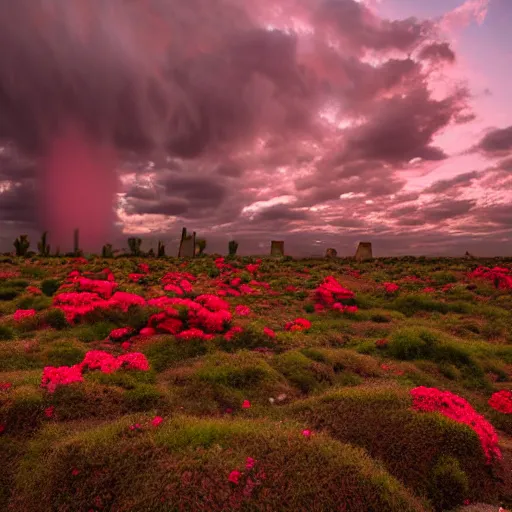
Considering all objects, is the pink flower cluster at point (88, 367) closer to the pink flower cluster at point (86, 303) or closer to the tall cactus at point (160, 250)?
the pink flower cluster at point (86, 303)

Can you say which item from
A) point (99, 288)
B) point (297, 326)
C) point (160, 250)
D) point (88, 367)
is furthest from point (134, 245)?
point (88, 367)

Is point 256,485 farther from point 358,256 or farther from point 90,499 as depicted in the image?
point 358,256

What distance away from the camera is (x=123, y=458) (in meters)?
5.47

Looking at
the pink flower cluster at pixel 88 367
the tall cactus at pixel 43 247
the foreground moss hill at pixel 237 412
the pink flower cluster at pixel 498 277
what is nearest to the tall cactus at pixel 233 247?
the tall cactus at pixel 43 247

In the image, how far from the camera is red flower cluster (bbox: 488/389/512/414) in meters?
9.47

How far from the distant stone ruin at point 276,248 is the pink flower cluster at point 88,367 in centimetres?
4074

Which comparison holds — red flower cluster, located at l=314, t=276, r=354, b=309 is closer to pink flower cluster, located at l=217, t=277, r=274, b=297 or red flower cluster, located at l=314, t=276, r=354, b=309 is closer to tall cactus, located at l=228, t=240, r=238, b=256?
pink flower cluster, located at l=217, t=277, r=274, b=297

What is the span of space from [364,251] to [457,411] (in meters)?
44.8

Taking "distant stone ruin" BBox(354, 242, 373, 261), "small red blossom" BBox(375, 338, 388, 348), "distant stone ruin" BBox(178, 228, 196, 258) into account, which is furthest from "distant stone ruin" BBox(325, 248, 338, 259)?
"small red blossom" BBox(375, 338, 388, 348)

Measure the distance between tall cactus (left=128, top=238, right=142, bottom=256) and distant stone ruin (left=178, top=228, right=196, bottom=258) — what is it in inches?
229

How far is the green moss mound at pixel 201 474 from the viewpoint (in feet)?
15.8

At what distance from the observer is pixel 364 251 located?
5031cm

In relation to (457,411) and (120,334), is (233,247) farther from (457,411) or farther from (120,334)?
(457,411)

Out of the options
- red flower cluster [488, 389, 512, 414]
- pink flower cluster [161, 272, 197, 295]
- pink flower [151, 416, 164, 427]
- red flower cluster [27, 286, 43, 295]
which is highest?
pink flower cluster [161, 272, 197, 295]
